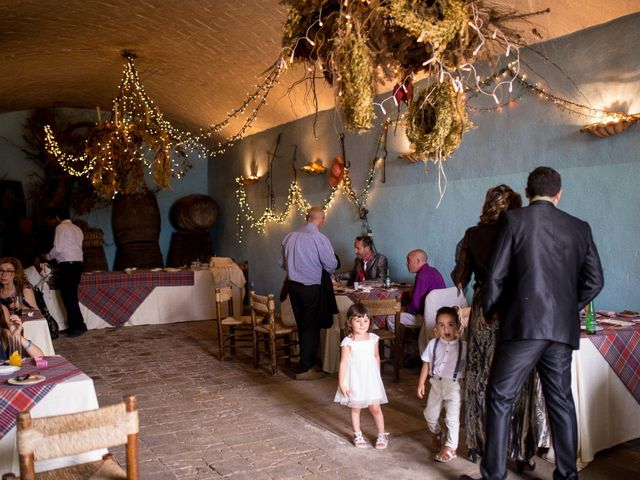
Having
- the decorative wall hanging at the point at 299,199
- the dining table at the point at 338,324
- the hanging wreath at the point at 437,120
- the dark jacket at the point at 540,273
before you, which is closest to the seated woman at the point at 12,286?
the dining table at the point at 338,324

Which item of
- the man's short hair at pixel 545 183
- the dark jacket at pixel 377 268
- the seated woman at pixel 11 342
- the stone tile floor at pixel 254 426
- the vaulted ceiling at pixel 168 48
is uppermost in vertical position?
the vaulted ceiling at pixel 168 48

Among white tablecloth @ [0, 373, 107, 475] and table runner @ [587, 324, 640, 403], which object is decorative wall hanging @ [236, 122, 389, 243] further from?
white tablecloth @ [0, 373, 107, 475]

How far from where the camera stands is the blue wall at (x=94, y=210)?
36.4ft

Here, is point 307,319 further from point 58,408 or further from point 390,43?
point 390,43

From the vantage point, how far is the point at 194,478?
11.7 feet

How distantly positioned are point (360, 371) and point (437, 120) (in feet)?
5.83

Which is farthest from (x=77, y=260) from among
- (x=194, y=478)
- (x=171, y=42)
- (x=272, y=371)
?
(x=194, y=478)

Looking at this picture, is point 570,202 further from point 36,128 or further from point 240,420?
point 36,128

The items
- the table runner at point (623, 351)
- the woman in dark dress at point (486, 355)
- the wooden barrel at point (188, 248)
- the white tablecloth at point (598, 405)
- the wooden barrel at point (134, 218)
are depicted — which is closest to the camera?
the woman in dark dress at point (486, 355)

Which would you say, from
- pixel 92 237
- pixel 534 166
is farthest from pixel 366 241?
pixel 92 237

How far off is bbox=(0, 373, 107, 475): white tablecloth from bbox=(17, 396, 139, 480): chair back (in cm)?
86

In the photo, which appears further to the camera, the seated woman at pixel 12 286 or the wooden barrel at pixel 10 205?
the wooden barrel at pixel 10 205

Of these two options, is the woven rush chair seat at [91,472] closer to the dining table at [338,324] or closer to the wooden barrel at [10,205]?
the dining table at [338,324]

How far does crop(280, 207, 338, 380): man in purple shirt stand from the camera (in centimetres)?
571
